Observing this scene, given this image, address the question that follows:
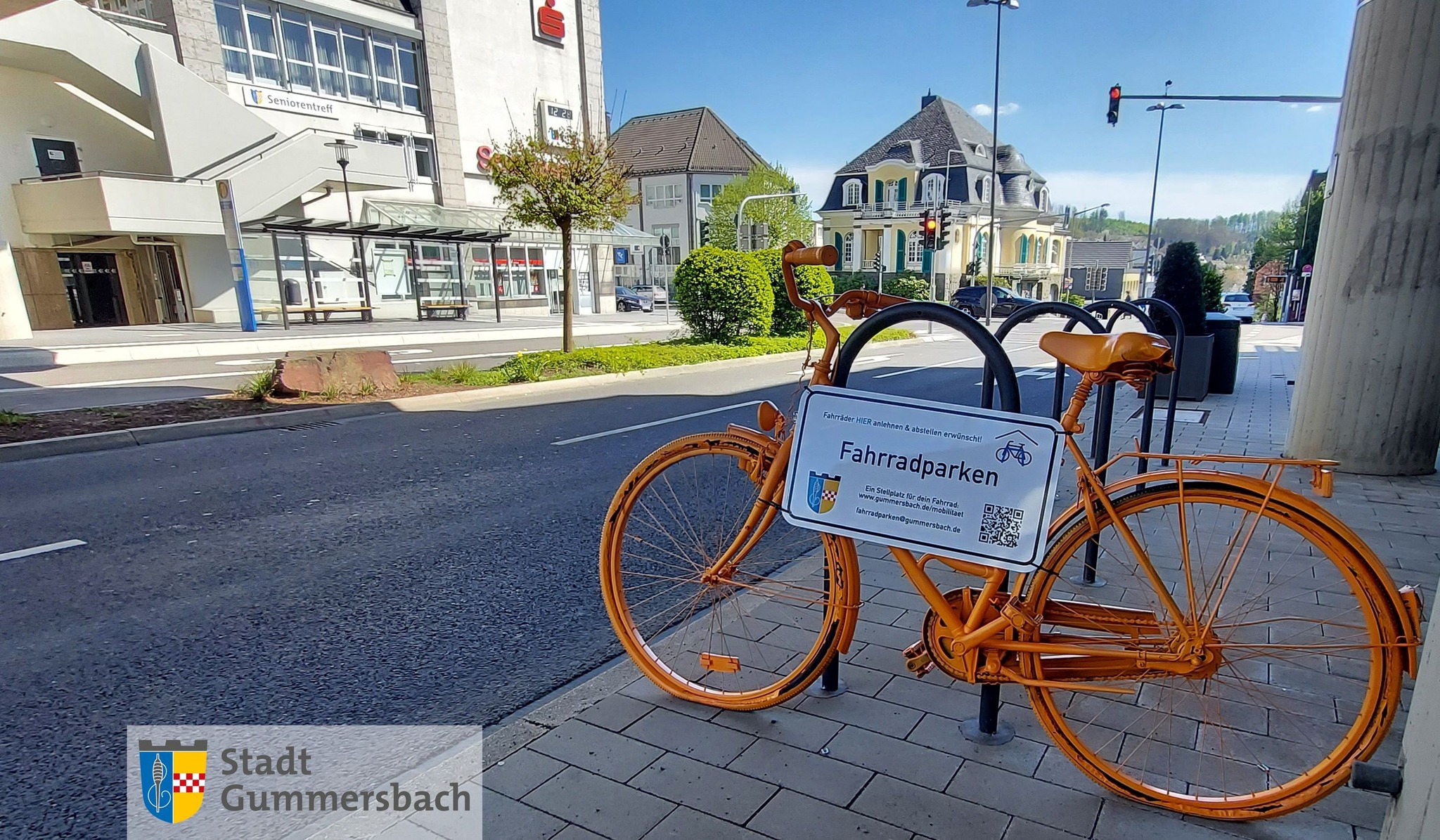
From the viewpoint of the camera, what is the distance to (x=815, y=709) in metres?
2.71

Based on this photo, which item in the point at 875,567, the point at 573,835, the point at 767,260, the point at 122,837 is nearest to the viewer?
the point at 573,835

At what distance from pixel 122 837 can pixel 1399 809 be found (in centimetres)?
347

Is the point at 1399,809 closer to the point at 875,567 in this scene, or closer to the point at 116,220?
the point at 875,567

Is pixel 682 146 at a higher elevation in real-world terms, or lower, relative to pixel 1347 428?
higher

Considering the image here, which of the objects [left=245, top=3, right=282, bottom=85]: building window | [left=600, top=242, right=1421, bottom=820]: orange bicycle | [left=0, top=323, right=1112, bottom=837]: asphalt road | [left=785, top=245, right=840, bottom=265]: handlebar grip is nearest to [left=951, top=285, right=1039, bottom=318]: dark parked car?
[left=245, top=3, right=282, bottom=85]: building window

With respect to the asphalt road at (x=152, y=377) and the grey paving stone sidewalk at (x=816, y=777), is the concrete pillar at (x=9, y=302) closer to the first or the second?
the asphalt road at (x=152, y=377)

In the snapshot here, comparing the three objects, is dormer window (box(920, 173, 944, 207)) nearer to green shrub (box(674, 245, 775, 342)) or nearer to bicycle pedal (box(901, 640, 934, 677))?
green shrub (box(674, 245, 775, 342))

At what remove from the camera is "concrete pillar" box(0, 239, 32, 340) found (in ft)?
55.1

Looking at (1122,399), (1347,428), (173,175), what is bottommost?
(1122,399)

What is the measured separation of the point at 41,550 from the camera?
467 cm

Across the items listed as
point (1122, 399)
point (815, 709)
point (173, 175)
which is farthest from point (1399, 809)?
point (173, 175)

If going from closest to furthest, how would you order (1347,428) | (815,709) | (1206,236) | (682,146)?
(815,709) → (1347,428) → (682,146) → (1206,236)

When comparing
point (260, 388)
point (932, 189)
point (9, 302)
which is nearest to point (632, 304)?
point (932, 189)

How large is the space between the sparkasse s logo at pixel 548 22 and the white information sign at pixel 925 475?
35728 millimetres
